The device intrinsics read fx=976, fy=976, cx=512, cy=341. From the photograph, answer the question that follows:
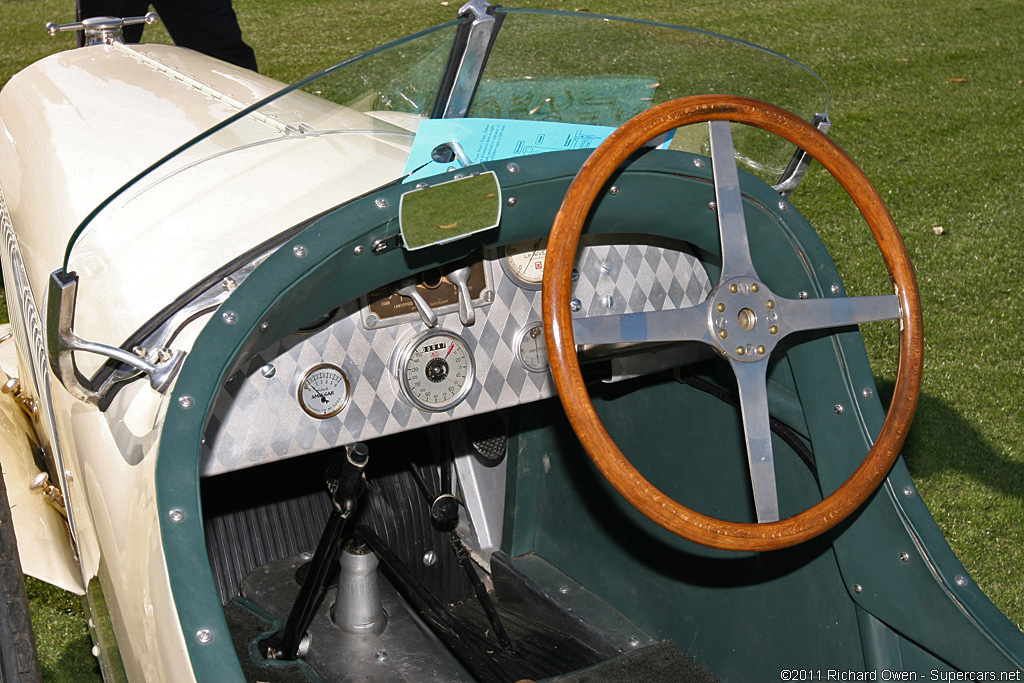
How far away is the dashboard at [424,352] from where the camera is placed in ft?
5.41

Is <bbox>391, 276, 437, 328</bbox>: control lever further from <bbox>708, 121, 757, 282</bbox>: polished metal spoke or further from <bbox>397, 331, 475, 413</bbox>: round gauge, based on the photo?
<bbox>708, 121, 757, 282</bbox>: polished metal spoke

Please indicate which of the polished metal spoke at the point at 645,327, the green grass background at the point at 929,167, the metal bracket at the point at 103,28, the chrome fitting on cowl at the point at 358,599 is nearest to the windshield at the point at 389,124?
the green grass background at the point at 929,167

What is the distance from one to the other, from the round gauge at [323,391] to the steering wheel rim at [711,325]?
499mm

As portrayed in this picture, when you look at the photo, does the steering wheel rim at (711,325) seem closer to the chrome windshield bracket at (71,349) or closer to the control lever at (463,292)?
the control lever at (463,292)

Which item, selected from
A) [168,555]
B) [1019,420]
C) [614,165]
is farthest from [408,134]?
[1019,420]

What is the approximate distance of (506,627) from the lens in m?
2.57

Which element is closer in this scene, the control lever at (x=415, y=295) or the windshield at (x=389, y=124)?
the windshield at (x=389, y=124)

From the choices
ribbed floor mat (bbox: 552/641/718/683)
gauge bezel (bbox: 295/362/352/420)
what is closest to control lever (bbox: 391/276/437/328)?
gauge bezel (bbox: 295/362/352/420)

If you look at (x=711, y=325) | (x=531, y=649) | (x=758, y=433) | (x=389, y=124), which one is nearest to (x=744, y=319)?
(x=711, y=325)

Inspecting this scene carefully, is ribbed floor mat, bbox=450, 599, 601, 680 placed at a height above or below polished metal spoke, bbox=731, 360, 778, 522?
below

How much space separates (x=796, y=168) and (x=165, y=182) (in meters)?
1.20

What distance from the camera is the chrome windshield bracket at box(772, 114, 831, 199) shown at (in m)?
1.76

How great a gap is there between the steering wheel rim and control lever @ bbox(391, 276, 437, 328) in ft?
1.38

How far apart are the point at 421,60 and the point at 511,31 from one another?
0.59 feet
